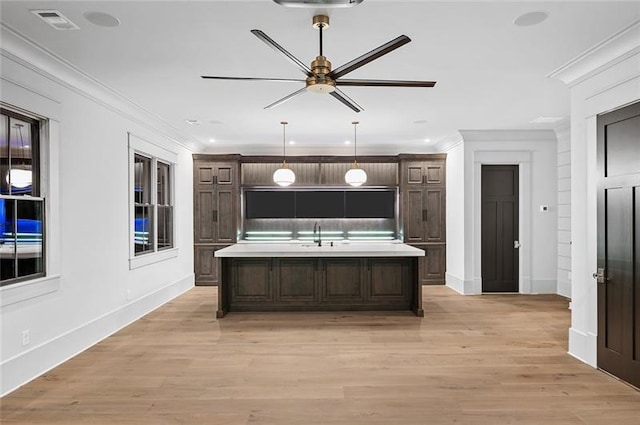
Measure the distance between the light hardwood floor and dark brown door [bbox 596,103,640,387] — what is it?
25cm

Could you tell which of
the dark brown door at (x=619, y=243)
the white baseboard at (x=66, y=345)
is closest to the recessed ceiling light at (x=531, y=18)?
the dark brown door at (x=619, y=243)

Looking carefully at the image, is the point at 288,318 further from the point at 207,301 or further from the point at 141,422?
the point at 141,422

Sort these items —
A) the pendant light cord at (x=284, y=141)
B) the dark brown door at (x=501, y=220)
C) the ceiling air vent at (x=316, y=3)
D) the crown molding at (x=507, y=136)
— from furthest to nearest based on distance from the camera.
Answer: the dark brown door at (x=501, y=220) → the crown molding at (x=507, y=136) → the pendant light cord at (x=284, y=141) → the ceiling air vent at (x=316, y=3)

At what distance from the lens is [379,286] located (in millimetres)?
6031

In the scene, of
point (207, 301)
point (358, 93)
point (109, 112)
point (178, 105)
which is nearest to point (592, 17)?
point (358, 93)

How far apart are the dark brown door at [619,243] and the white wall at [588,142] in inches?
4.3

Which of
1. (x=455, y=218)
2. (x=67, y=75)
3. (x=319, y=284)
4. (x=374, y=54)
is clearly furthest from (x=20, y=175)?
(x=455, y=218)

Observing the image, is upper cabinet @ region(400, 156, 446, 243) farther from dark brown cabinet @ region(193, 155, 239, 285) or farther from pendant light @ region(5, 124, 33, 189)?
pendant light @ region(5, 124, 33, 189)

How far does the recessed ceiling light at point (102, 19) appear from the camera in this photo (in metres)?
2.96

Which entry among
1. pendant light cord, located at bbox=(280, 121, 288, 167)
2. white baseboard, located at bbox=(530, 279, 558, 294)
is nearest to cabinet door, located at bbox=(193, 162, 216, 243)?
pendant light cord, located at bbox=(280, 121, 288, 167)

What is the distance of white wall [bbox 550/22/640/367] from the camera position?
3.50 metres

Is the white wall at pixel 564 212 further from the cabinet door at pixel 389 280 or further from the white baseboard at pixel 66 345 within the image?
the white baseboard at pixel 66 345

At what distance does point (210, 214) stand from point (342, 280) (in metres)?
3.50

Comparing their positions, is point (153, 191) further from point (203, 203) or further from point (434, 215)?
point (434, 215)
